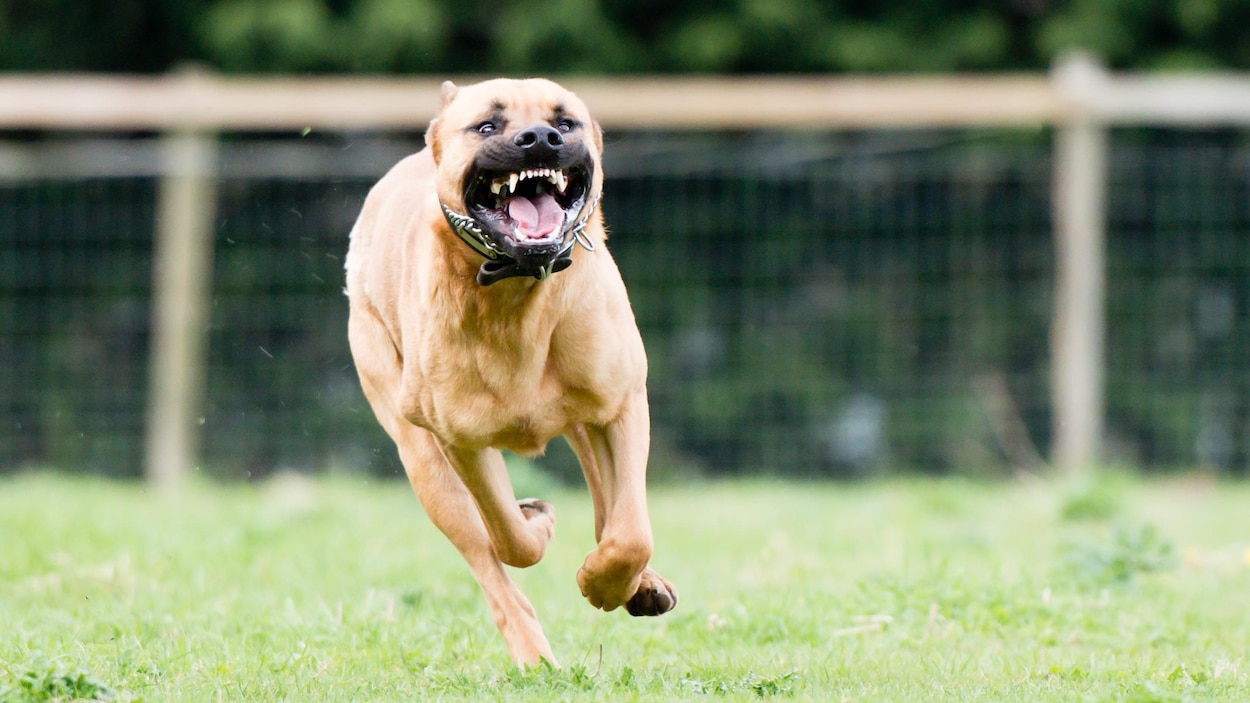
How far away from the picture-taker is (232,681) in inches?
148

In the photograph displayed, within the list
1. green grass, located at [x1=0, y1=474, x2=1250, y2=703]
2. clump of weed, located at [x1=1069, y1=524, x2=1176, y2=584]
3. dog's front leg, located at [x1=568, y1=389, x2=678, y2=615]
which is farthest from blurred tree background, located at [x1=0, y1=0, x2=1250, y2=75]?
dog's front leg, located at [x1=568, y1=389, x2=678, y2=615]

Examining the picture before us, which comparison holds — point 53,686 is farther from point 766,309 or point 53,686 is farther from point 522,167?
point 766,309

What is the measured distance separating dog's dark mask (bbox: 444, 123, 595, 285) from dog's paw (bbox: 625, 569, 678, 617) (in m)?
0.90

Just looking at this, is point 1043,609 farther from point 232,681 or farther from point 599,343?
point 232,681

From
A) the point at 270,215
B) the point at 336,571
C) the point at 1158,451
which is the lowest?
the point at 1158,451

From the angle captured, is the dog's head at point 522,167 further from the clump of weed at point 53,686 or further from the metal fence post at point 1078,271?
the metal fence post at point 1078,271

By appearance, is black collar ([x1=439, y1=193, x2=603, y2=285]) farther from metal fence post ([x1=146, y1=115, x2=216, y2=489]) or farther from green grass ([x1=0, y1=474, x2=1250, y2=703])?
metal fence post ([x1=146, y1=115, x2=216, y2=489])

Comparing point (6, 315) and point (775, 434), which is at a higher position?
point (6, 315)

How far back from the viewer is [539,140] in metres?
3.35

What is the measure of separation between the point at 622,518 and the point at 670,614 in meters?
1.14

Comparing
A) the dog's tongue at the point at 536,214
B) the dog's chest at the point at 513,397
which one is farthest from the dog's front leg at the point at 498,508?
the dog's tongue at the point at 536,214

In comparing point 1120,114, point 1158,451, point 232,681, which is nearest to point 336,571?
point 232,681

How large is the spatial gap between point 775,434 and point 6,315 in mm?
5193

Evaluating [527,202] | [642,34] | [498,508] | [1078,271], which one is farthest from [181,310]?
[527,202]
